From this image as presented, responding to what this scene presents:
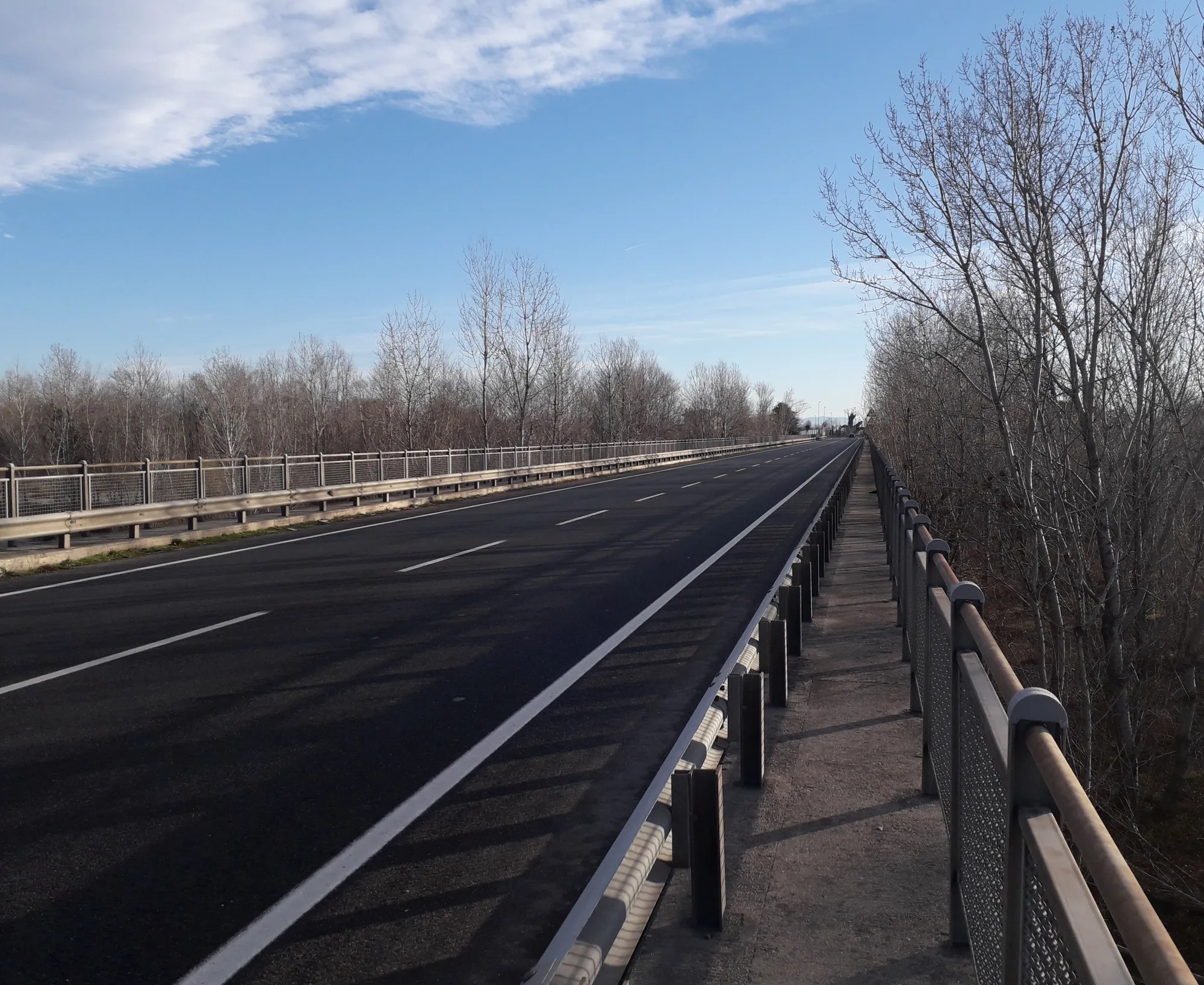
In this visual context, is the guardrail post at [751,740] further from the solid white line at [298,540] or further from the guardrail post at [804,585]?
the solid white line at [298,540]

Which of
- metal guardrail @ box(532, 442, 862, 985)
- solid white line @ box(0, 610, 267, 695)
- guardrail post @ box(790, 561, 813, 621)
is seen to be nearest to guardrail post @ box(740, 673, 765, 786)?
metal guardrail @ box(532, 442, 862, 985)

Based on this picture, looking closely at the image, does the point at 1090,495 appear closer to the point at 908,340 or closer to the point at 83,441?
the point at 908,340

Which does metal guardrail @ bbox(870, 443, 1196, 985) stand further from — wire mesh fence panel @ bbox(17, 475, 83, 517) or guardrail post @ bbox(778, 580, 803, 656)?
wire mesh fence panel @ bbox(17, 475, 83, 517)

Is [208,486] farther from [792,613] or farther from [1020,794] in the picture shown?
[1020,794]

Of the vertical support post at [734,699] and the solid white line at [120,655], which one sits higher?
the vertical support post at [734,699]

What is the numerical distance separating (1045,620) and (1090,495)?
A: 21.8ft

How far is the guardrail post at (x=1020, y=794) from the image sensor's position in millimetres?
2268

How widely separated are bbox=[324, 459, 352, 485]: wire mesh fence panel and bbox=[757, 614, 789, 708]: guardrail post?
18.4 metres

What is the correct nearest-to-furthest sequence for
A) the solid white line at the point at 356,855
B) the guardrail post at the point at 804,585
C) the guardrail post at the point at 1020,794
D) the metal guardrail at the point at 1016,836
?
1. the metal guardrail at the point at 1016,836
2. the guardrail post at the point at 1020,794
3. the solid white line at the point at 356,855
4. the guardrail post at the point at 804,585

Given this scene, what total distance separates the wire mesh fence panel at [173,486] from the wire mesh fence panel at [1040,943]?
59.8ft

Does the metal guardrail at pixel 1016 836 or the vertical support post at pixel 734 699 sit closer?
the metal guardrail at pixel 1016 836

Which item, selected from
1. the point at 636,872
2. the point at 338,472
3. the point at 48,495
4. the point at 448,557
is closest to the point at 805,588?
the point at 636,872

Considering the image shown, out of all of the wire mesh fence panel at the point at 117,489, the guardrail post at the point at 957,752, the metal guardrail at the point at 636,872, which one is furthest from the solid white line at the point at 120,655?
the wire mesh fence panel at the point at 117,489

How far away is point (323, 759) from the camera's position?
5.89 metres
